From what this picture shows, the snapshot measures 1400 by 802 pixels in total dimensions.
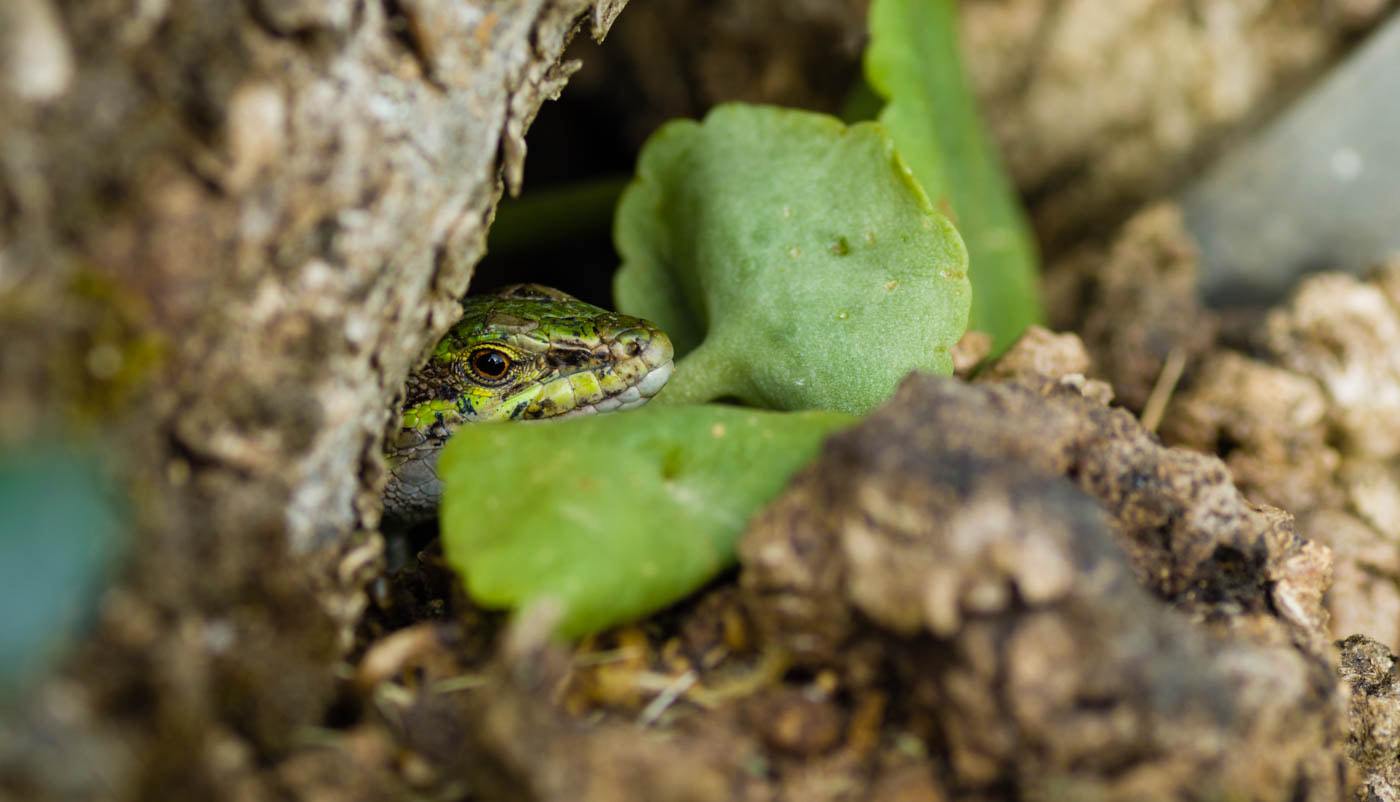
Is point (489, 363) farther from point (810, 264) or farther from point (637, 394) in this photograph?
point (810, 264)

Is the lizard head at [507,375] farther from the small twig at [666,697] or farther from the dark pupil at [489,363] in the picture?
the small twig at [666,697]

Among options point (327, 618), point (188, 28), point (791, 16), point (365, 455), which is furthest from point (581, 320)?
point (791, 16)

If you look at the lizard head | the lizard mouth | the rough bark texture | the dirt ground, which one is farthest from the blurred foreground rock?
the lizard head

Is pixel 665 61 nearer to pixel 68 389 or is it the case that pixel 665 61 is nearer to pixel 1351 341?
pixel 1351 341

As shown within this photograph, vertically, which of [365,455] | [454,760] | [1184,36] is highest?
[1184,36]

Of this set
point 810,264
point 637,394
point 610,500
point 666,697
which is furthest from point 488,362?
point 666,697

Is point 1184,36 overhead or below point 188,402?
overhead
